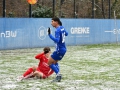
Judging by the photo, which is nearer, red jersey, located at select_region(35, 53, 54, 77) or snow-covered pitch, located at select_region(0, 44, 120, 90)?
snow-covered pitch, located at select_region(0, 44, 120, 90)

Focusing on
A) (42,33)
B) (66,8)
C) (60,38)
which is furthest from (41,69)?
(66,8)

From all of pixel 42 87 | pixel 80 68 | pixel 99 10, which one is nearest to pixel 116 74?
pixel 80 68

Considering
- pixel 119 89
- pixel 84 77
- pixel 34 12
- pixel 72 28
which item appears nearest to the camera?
pixel 119 89

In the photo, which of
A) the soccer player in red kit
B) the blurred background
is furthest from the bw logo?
the soccer player in red kit

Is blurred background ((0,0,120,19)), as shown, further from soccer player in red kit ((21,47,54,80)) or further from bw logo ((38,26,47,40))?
soccer player in red kit ((21,47,54,80))

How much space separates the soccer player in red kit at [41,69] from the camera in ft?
40.3

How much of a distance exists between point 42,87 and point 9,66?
18.0 ft

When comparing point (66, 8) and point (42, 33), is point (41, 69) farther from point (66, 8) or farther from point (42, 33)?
point (66, 8)

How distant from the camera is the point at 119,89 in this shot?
10.7m

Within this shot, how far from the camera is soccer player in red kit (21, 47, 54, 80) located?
40.3ft

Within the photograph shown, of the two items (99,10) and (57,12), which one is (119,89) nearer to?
(57,12)

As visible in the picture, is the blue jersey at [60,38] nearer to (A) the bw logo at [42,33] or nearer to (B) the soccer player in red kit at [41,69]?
(B) the soccer player in red kit at [41,69]

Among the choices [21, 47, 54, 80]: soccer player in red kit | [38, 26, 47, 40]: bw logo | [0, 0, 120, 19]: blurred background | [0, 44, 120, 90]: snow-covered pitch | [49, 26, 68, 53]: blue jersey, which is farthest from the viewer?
[0, 0, 120, 19]: blurred background

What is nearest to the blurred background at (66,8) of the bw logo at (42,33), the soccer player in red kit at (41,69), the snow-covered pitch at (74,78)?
the bw logo at (42,33)
